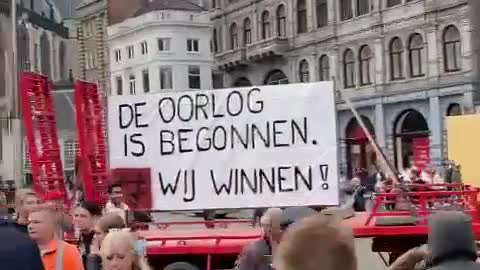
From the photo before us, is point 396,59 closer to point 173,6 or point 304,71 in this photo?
point 304,71

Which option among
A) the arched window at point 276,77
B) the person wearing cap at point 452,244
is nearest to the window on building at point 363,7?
the arched window at point 276,77

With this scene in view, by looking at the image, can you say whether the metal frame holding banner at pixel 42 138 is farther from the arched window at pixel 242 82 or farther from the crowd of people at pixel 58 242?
the arched window at pixel 242 82

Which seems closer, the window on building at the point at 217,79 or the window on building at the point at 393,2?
the window on building at the point at 393,2

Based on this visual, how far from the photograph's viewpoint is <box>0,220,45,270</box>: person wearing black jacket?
4.15 meters

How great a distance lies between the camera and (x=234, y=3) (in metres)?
60.7

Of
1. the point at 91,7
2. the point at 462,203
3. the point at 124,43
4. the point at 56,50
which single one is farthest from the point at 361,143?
the point at 462,203

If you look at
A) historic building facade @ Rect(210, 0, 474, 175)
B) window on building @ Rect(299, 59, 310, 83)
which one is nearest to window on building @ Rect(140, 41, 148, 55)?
historic building facade @ Rect(210, 0, 474, 175)

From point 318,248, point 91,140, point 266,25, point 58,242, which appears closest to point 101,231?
point 58,242

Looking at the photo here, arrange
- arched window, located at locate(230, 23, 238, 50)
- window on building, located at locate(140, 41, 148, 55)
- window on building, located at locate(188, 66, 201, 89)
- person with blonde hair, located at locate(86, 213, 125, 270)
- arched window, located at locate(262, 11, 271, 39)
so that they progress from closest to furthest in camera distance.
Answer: person with blonde hair, located at locate(86, 213, 125, 270) → arched window, located at locate(262, 11, 271, 39) → arched window, located at locate(230, 23, 238, 50) → window on building, located at locate(188, 66, 201, 89) → window on building, located at locate(140, 41, 148, 55)

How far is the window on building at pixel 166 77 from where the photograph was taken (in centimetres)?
6397

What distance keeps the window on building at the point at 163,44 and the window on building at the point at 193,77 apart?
73.7 inches

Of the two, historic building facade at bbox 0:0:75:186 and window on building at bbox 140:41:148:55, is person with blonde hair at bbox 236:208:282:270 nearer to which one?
historic building facade at bbox 0:0:75:186

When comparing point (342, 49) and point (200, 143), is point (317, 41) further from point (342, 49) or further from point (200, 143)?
point (200, 143)

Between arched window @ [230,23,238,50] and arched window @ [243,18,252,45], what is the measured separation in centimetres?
105
